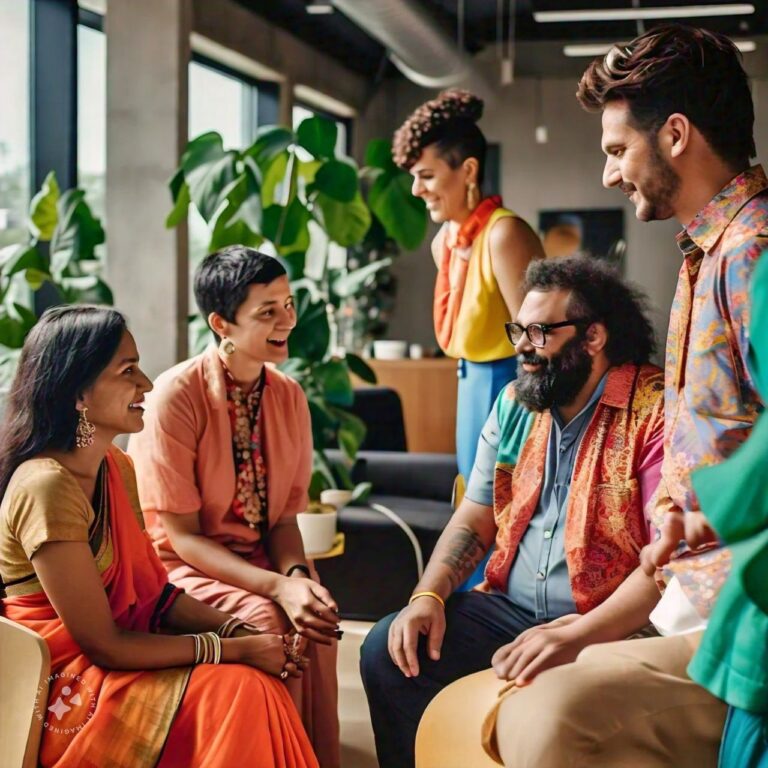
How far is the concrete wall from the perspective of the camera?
10.3 metres

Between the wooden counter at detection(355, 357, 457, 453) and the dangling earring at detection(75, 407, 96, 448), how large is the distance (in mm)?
5185

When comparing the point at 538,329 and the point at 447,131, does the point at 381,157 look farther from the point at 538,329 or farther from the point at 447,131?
the point at 538,329

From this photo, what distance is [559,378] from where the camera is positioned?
2.29 meters

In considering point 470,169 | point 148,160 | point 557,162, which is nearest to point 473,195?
point 470,169

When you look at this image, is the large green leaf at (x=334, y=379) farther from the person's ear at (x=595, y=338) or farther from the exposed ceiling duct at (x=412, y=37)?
the exposed ceiling duct at (x=412, y=37)

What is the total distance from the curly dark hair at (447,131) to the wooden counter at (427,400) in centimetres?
394

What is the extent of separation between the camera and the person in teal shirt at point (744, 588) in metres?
1.24

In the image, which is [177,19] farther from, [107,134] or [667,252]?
[667,252]

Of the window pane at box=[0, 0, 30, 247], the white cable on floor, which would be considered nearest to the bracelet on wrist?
the white cable on floor

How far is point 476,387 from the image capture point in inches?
132

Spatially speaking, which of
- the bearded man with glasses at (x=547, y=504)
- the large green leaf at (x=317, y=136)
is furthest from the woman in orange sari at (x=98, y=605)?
the large green leaf at (x=317, y=136)

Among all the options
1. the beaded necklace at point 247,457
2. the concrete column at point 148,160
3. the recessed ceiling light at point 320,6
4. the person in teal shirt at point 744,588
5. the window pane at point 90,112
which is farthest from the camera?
the recessed ceiling light at point 320,6

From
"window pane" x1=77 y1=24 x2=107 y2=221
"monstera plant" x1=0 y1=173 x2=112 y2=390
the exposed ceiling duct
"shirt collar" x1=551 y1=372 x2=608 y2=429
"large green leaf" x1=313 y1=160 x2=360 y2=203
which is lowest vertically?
"shirt collar" x1=551 y1=372 x2=608 y2=429

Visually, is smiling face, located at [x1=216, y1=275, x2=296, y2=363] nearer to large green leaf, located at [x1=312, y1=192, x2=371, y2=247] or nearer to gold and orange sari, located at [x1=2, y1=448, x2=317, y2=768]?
gold and orange sari, located at [x1=2, y1=448, x2=317, y2=768]
